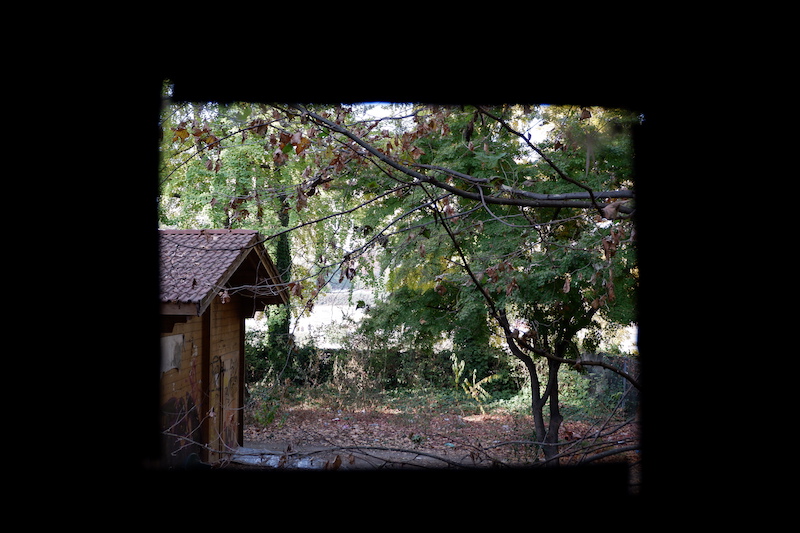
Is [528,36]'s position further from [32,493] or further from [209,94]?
[32,493]

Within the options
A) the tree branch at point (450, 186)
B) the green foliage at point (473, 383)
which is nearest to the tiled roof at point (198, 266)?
the tree branch at point (450, 186)

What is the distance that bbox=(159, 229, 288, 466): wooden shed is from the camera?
525 centimetres

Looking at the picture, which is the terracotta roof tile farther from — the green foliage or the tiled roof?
the green foliage

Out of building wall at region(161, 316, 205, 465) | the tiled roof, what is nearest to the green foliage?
building wall at region(161, 316, 205, 465)

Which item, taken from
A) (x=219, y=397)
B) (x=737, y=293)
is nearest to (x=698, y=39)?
(x=737, y=293)

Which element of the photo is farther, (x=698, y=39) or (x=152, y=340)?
(x=698, y=39)

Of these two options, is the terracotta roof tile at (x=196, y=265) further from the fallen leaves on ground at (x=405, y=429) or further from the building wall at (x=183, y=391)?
the fallen leaves on ground at (x=405, y=429)

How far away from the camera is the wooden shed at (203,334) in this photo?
17.2 ft

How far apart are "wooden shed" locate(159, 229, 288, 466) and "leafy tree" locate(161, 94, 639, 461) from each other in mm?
550

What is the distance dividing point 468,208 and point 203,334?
11.7ft

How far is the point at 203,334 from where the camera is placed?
6.81 meters

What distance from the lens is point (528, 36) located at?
4.63ft

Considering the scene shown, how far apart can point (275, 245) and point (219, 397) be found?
261 inches

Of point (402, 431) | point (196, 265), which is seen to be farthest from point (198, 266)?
point (402, 431)
